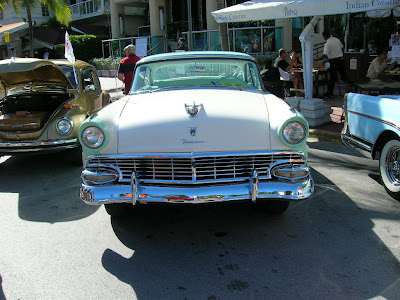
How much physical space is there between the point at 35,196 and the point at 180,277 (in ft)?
9.19

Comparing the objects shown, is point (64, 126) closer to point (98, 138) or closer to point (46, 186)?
point (46, 186)

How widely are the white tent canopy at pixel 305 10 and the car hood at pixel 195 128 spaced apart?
11.8 feet

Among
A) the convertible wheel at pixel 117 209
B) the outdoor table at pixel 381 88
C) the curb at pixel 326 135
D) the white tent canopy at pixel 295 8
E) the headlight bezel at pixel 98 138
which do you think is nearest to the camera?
the headlight bezel at pixel 98 138

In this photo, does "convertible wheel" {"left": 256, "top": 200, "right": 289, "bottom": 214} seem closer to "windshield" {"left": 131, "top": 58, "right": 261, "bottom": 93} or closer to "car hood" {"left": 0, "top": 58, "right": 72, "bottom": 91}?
"windshield" {"left": 131, "top": 58, "right": 261, "bottom": 93}

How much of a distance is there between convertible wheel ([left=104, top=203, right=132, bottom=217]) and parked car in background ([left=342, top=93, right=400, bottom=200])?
9.67ft

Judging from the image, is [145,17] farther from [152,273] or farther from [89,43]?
[152,273]

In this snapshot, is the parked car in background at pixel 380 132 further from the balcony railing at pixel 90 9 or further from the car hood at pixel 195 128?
the balcony railing at pixel 90 9

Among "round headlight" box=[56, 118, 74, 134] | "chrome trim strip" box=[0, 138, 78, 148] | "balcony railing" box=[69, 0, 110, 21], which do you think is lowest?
"chrome trim strip" box=[0, 138, 78, 148]

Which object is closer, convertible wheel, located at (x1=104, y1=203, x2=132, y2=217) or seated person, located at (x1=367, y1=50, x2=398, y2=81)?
convertible wheel, located at (x1=104, y1=203, x2=132, y2=217)

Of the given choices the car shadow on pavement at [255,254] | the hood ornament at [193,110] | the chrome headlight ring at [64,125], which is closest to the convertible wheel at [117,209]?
the car shadow on pavement at [255,254]

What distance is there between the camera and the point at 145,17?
28.6 metres

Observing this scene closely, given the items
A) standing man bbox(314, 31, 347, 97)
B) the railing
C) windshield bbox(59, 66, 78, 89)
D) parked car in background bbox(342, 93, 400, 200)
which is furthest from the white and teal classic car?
the railing

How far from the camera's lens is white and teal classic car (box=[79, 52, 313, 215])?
3.32 m

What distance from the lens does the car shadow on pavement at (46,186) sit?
14.8 ft
